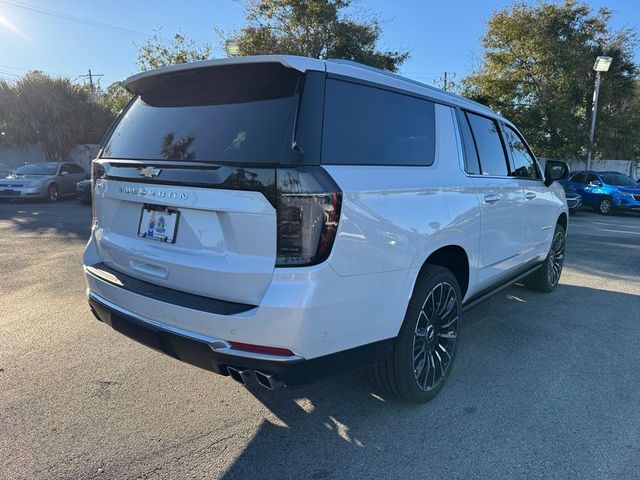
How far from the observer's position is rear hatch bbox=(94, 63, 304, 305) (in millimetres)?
2344

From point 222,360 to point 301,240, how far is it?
0.72 m

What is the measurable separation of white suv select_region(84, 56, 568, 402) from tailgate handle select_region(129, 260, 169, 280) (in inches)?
0.4

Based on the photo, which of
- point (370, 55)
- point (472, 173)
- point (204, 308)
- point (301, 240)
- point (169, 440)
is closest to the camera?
point (301, 240)

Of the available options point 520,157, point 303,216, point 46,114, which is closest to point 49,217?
point 520,157

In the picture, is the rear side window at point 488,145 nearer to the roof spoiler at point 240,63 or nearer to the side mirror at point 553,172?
the side mirror at point 553,172

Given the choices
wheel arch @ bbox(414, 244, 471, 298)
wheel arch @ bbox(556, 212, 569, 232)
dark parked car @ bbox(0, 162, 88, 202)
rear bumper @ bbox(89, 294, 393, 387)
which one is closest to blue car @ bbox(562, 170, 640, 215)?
wheel arch @ bbox(556, 212, 569, 232)

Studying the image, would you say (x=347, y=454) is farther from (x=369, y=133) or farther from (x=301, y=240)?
(x=369, y=133)

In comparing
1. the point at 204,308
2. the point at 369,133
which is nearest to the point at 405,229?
the point at 369,133

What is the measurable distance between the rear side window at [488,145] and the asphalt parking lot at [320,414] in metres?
1.53

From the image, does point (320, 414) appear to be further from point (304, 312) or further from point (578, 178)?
point (578, 178)

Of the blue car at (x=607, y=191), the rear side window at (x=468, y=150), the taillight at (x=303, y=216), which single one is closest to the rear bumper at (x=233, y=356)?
the taillight at (x=303, y=216)

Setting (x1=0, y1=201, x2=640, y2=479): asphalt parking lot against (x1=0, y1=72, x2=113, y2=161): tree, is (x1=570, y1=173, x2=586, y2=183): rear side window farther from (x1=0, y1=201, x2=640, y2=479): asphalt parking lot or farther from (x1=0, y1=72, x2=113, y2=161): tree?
(x1=0, y1=72, x2=113, y2=161): tree

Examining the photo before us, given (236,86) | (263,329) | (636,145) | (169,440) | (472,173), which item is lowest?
(169,440)

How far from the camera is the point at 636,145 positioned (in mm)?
25453
